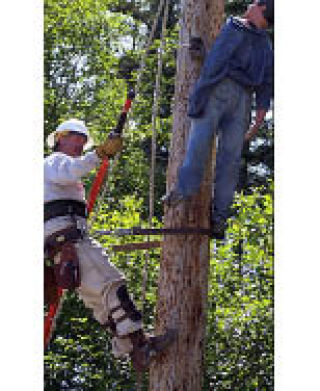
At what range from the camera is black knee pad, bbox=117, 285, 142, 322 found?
14.2 feet

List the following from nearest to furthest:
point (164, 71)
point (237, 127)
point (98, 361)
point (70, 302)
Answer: point (237, 127)
point (98, 361)
point (70, 302)
point (164, 71)

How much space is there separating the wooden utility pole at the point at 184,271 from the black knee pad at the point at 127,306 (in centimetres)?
18

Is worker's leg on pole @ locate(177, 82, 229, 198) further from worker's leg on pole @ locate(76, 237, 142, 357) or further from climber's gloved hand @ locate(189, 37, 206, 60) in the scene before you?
worker's leg on pole @ locate(76, 237, 142, 357)

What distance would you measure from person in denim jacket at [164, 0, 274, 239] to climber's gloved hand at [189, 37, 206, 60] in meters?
0.23

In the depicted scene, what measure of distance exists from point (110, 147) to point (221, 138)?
54cm

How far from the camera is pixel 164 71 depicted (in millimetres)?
13172

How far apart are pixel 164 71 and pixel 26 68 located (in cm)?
869

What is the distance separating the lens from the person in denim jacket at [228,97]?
14.1ft

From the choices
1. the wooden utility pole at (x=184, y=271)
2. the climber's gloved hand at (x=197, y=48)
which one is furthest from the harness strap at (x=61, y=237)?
the climber's gloved hand at (x=197, y=48)

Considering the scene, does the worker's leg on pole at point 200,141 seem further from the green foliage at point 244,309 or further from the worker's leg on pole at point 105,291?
the green foliage at point 244,309

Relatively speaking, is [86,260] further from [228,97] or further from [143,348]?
[228,97]

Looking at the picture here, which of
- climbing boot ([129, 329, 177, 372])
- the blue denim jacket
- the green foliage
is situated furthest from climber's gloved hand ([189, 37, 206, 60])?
the green foliage
